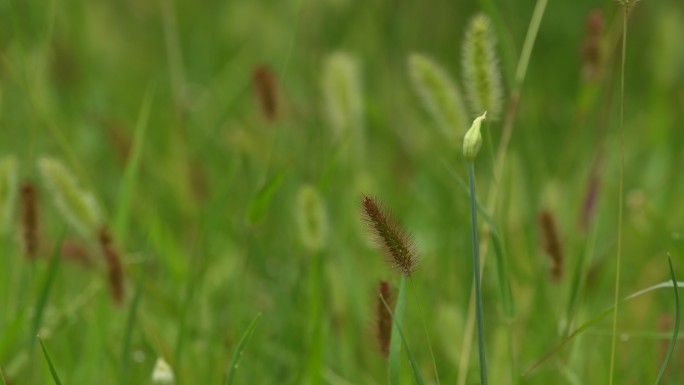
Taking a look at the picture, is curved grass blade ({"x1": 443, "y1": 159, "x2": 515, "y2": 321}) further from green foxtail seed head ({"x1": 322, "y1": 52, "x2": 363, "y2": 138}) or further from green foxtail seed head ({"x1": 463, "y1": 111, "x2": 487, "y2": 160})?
green foxtail seed head ({"x1": 322, "y1": 52, "x2": 363, "y2": 138})

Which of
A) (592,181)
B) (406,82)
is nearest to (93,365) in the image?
(592,181)

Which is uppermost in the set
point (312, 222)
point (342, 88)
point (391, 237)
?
point (342, 88)

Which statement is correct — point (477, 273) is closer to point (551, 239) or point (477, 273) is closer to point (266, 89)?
point (551, 239)

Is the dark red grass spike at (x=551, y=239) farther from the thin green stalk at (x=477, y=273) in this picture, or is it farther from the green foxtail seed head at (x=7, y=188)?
the green foxtail seed head at (x=7, y=188)

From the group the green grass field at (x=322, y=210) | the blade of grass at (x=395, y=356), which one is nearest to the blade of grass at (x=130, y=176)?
the green grass field at (x=322, y=210)

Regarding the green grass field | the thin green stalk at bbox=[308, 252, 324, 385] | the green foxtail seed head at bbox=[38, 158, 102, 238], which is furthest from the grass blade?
the green foxtail seed head at bbox=[38, 158, 102, 238]

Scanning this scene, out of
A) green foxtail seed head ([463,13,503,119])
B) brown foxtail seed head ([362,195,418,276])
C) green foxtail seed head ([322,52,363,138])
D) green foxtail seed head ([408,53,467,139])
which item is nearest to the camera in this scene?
brown foxtail seed head ([362,195,418,276])

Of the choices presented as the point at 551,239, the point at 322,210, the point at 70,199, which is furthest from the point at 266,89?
the point at 551,239
